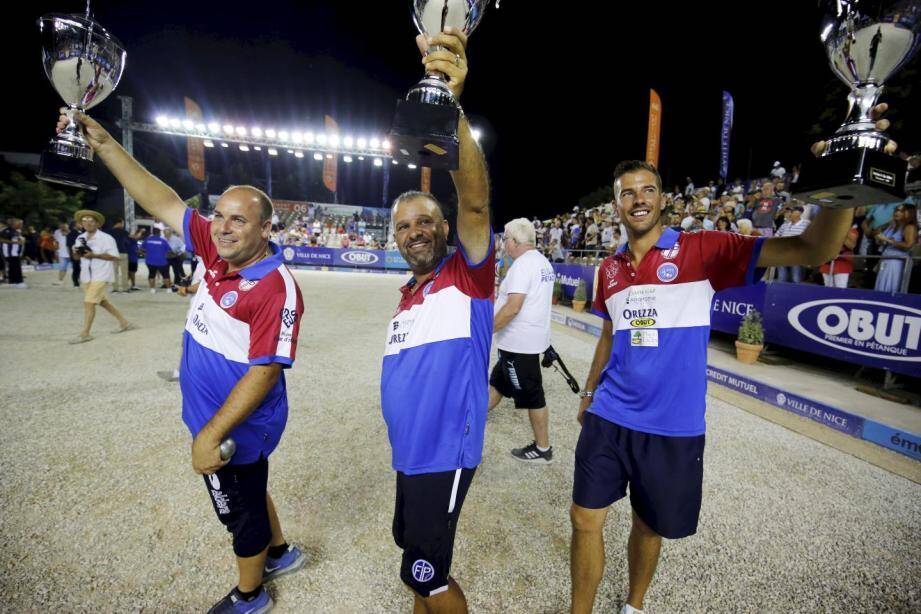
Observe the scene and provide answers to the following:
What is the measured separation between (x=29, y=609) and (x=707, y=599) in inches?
132

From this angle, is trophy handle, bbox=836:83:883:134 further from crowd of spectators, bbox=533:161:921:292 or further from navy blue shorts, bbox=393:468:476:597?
navy blue shorts, bbox=393:468:476:597

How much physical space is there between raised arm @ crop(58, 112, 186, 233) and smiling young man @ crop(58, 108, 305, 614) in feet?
0.40

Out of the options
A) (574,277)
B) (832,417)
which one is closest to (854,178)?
A: (832,417)

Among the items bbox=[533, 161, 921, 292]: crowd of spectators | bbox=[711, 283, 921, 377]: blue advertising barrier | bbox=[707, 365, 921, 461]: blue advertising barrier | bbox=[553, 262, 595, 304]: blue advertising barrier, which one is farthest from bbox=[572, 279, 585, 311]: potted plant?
bbox=[707, 365, 921, 461]: blue advertising barrier

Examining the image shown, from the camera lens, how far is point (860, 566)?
2338 mm

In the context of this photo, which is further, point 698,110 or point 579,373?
point 698,110

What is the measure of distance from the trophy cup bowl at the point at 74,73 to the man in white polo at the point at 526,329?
2702 mm

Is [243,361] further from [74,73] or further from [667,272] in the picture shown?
[667,272]

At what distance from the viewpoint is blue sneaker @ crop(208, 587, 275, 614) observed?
181cm

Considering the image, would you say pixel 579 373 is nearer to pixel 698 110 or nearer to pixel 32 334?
pixel 32 334

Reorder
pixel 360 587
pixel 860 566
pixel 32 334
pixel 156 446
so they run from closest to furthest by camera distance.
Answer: pixel 360 587, pixel 860 566, pixel 156 446, pixel 32 334

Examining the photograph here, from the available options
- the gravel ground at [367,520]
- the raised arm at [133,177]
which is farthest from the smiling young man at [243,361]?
the gravel ground at [367,520]

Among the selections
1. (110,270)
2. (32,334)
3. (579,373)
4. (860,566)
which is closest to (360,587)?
(860,566)

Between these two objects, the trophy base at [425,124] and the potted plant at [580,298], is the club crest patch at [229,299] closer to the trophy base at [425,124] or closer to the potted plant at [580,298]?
the trophy base at [425,124]
